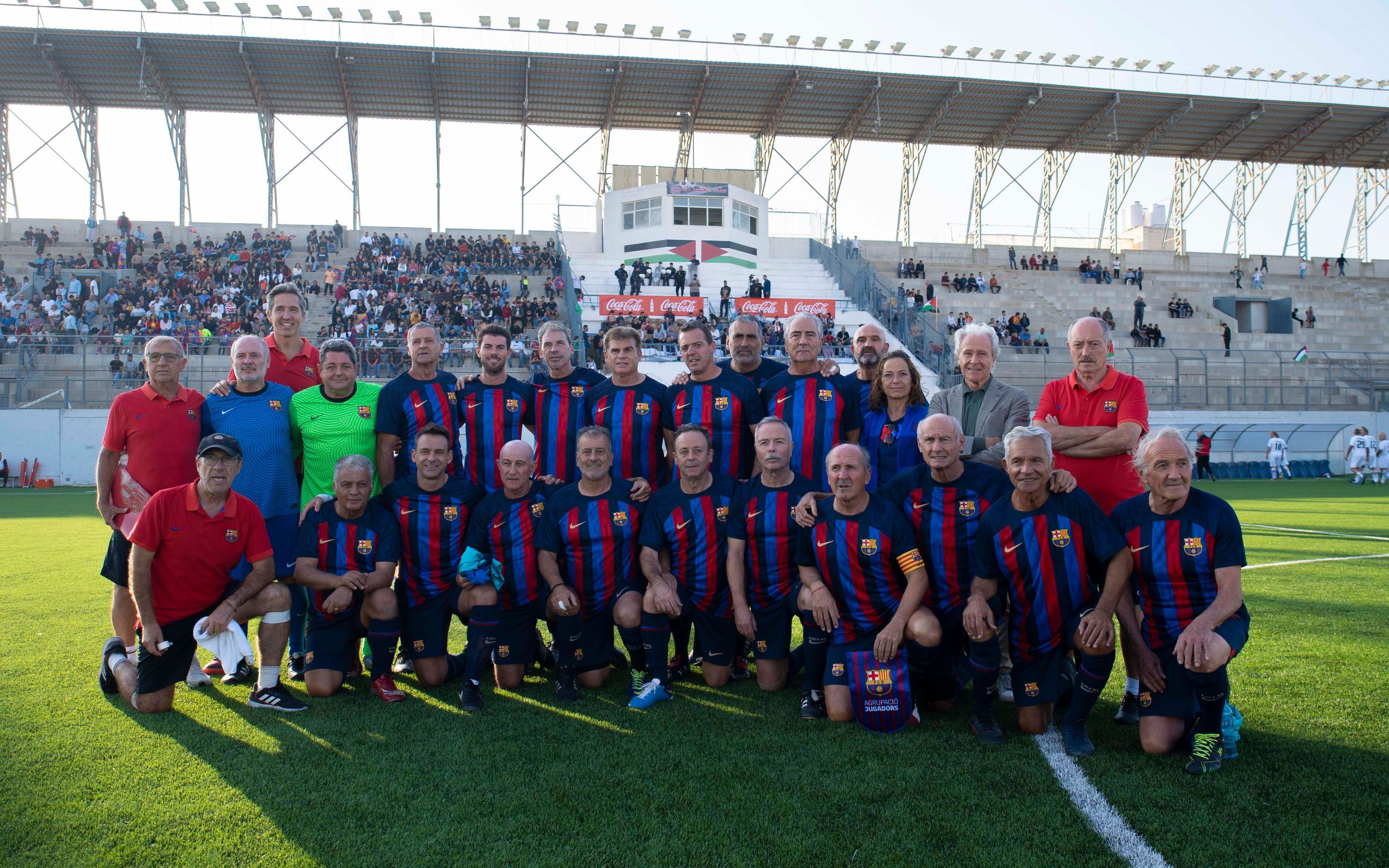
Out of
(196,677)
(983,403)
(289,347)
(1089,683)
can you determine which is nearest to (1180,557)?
(1089,683)

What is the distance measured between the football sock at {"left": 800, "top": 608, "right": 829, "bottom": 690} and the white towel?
8.89 feet

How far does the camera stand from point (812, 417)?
5047mm

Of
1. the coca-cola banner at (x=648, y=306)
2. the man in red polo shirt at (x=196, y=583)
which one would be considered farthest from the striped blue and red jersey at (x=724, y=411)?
the coca-cola banner at (x=648, y=306)

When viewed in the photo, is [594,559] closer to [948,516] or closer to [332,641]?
[332,641]

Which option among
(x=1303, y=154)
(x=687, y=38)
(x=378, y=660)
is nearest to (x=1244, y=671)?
(x=378, y=660)

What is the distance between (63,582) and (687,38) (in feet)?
96.8

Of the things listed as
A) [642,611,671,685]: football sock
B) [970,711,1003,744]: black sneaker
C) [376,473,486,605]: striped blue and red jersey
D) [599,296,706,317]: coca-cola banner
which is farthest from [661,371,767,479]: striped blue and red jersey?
[599,296,706,317]: coca-cola banner

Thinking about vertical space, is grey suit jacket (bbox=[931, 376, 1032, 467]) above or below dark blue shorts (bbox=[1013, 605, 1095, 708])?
above

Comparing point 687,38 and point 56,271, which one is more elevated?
point 687,38

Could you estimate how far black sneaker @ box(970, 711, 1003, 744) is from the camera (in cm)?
371

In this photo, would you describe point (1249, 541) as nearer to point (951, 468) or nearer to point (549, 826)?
point (951, 468)

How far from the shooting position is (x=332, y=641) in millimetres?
4551

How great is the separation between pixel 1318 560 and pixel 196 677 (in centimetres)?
949

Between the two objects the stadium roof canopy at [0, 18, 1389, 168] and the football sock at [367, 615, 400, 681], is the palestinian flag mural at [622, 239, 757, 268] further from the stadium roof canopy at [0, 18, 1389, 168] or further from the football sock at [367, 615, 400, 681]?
the football sock at [367, 615, 400, 681]
